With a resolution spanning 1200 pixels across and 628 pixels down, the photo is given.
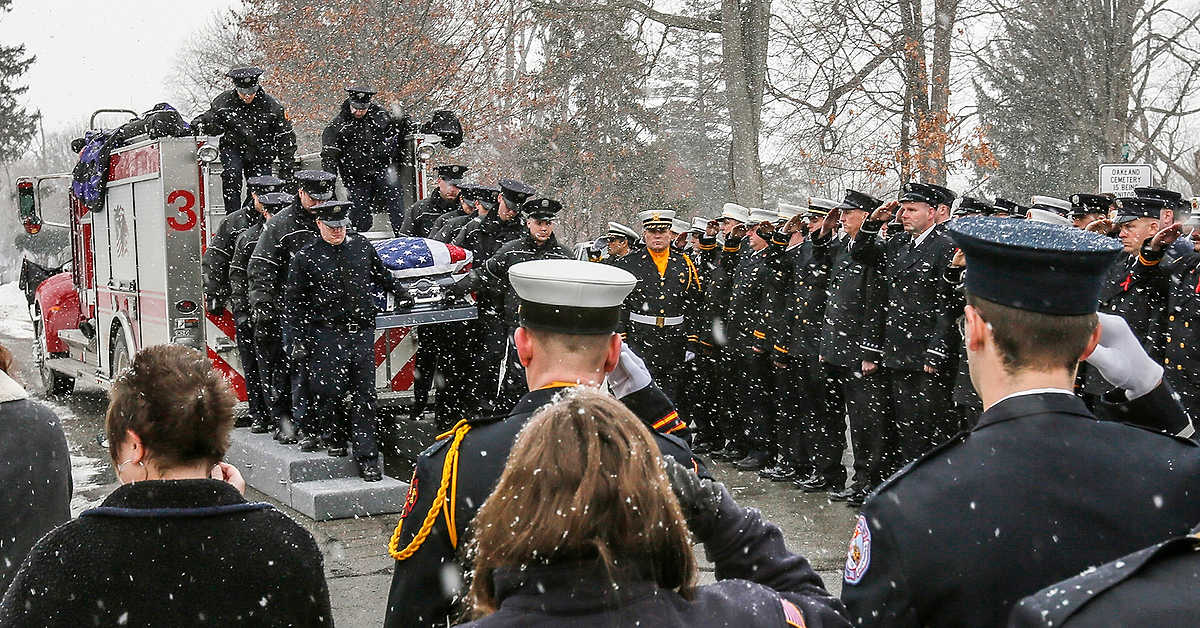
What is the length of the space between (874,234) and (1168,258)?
1815mm

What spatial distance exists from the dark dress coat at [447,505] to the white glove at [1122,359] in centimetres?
87

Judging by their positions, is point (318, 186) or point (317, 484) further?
point (318, 186)

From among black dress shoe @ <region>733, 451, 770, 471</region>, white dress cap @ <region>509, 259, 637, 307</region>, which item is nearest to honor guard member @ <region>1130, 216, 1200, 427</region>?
black dress shoe @ <region>733, 451, 770, 471</region>

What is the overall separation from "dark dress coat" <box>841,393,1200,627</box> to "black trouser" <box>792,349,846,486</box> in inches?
257

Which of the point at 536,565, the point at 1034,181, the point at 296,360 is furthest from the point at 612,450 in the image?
the point at 1034,181

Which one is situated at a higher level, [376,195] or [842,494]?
[376,195]

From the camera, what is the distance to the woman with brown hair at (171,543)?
2.52 meters

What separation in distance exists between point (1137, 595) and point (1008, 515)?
80cm

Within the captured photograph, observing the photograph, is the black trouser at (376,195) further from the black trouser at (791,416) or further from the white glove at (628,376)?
the white glove at (628,376)

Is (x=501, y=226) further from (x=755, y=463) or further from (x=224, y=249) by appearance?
(x=755, y=463)

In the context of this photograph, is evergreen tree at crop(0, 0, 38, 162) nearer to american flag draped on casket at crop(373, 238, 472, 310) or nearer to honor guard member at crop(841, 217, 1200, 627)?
american flag draped on casket at crop(373, 238, 472, 310)

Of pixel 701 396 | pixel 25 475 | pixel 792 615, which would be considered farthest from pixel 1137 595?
pixel 701 396

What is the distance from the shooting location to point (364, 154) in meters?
11.4

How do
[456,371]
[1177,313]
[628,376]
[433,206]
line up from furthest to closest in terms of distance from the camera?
1. [433,206]
2. [456,371]
3. [1177,313]
4. [628,376]
